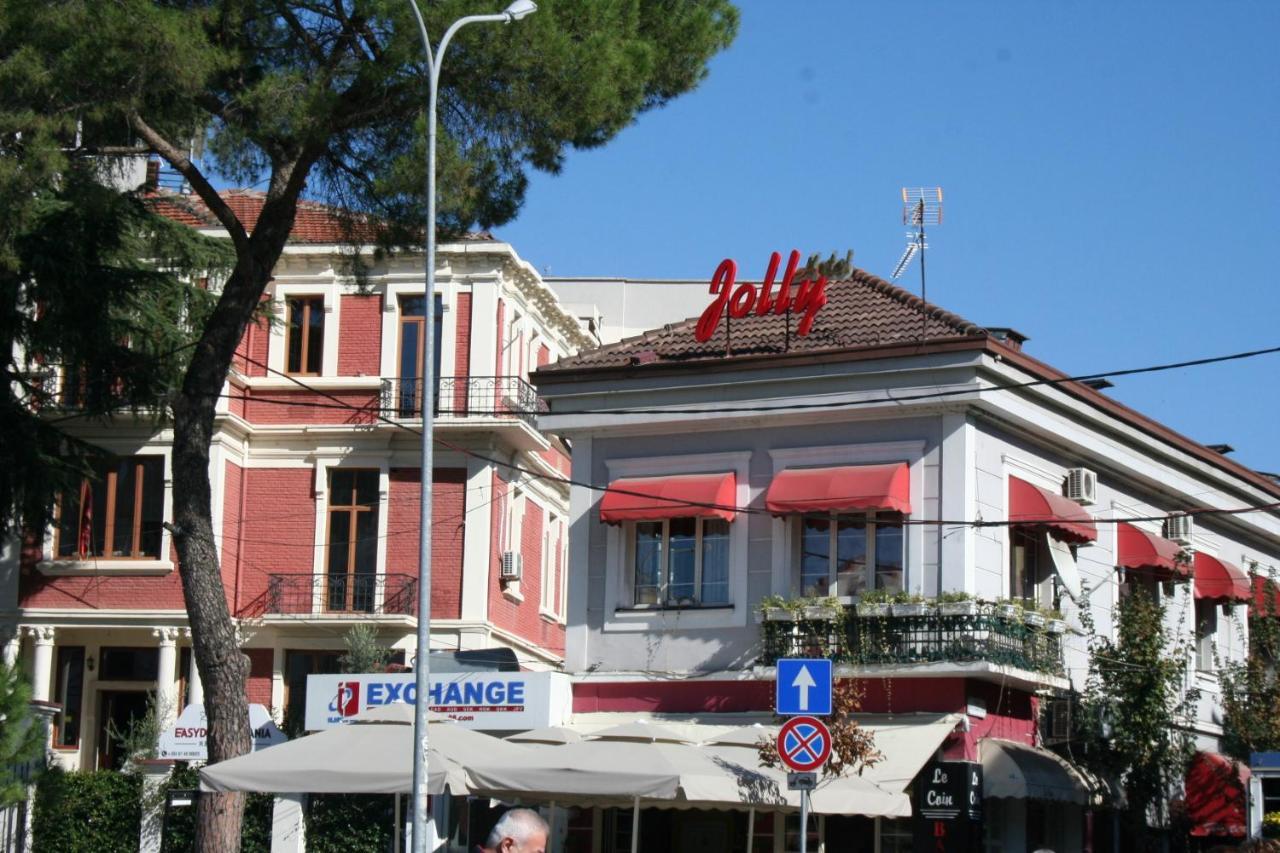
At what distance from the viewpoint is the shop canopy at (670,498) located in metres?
24.5

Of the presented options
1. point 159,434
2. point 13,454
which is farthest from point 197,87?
point 159,434

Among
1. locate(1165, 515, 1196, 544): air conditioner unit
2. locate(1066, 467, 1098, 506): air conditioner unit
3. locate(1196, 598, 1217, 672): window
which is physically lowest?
locate(1196, 598, 1217, 672): window

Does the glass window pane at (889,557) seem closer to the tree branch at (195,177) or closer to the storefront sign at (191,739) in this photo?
the tree branch at (195,177)

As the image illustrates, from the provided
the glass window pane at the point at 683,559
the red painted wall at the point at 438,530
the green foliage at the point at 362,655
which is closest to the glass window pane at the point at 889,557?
the glass window pane at the point at 683,559

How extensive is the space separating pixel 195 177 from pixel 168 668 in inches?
623

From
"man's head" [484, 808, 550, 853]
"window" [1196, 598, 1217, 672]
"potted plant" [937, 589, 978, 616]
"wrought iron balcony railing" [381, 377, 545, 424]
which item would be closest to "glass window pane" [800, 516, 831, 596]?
"potted plant" [937, 589, 978, 616]

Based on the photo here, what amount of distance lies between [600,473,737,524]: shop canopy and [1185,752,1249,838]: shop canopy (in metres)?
7.12

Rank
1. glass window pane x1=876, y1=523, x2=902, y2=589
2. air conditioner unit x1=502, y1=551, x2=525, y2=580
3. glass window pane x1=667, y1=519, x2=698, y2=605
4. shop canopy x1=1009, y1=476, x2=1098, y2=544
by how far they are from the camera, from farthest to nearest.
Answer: air conditioner unit x1=502, y1=551, x2=525, y2=580 < glass window pane x1=667, y1=519, x2=698, y2=605 < shop canopy x1=1009, y1=476, x2=1098, y2=544 < glass window pane x1=876, y1=523, x2=902, y2=589

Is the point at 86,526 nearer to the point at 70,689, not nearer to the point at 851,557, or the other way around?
the point at 70,689

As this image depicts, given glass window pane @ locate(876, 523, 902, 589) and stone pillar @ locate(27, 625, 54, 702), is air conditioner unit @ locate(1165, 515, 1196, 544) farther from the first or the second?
stone pillar @ locate(27, 625, 54, 702)

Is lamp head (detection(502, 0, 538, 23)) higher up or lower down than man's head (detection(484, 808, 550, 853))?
higher up

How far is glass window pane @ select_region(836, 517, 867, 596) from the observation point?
24.3 m

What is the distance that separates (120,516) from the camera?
3675 cm

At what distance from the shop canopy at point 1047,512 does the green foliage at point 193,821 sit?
39.8 feet
